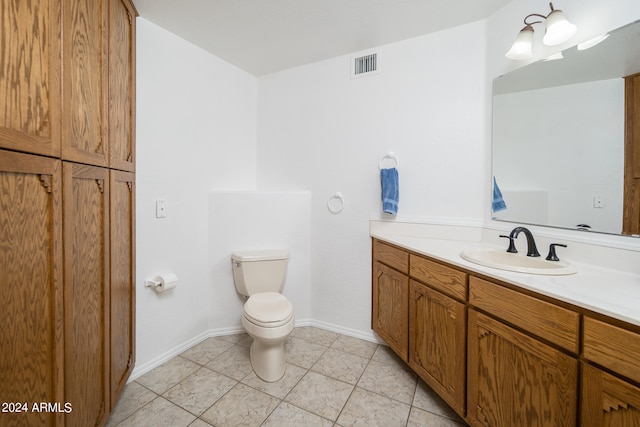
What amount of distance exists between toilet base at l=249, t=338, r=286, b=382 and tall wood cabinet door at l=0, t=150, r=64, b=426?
98cm

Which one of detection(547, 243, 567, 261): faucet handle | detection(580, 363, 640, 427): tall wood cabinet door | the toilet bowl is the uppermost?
detection(547, 243, 567, 261): faucet handle

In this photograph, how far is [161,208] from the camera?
178cm

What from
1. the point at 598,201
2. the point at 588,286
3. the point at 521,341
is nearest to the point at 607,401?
the point at 521,341

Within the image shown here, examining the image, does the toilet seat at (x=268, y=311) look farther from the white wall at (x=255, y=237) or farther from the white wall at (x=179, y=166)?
the white wall at (x=179, y=166)

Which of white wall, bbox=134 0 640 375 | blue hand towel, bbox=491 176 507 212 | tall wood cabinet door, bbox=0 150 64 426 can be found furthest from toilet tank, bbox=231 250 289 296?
blue hand towel, bbox=491 176 507 212

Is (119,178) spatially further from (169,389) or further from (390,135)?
(390,135)

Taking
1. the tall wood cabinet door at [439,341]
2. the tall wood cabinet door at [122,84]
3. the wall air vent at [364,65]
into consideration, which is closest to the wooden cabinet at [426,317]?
the tall wood cabinet door at [439,341]

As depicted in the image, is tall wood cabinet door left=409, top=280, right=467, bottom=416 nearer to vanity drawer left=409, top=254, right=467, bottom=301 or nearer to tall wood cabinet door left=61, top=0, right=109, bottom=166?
vanity drawer left=409, top=254, right=467, bottom=301

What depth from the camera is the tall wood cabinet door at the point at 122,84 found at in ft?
4.11

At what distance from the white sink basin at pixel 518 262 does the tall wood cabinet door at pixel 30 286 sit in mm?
1663

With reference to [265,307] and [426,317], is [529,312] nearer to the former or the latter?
[426,317]

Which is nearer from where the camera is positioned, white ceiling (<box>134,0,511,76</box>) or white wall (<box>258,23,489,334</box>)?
white ceiling (<box>134,0,511,76</box>)

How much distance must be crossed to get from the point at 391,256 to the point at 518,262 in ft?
2.31

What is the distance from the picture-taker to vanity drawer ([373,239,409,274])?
1.64m
